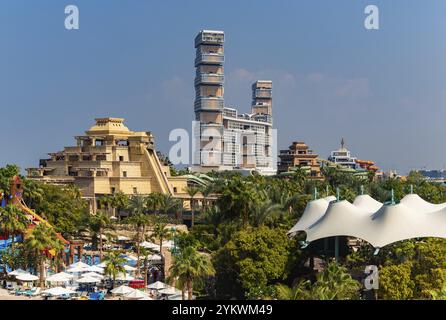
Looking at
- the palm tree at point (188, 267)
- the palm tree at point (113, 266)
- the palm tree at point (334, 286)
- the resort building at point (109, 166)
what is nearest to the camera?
the palm tree at point (334, 286)

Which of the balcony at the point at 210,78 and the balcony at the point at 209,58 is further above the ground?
the balcony at the point at 209,58

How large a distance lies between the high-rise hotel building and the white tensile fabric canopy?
111 meters

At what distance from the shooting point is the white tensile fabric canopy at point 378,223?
117ft

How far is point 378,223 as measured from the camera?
36562 mm

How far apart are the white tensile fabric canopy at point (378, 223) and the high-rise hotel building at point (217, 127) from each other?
11105 cm

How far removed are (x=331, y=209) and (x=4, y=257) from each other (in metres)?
18.8

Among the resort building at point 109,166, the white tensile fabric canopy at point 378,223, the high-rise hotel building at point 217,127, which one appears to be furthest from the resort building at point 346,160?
the white tensile fabric canopy at point 378,223

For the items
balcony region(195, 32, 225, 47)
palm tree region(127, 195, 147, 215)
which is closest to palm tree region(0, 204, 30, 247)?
palm tree region(127, 195, 147, 215)

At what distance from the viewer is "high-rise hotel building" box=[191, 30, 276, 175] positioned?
161250mm

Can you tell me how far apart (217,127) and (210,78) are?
38.8ft

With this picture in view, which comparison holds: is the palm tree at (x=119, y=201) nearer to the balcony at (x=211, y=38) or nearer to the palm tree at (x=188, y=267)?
the palm tree at (x=188, y=267)

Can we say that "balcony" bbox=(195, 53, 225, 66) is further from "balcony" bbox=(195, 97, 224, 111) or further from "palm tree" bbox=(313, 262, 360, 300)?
"palm tree" bbox=(313, 262, 360, 300)

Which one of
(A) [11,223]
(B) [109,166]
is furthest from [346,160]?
(A) [11,223]
